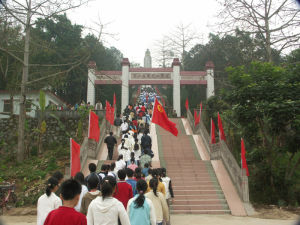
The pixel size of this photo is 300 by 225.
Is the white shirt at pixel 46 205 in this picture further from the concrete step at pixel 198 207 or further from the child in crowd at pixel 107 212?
the concrete step at pixel 198 207

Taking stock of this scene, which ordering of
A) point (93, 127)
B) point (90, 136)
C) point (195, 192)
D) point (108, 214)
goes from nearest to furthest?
point (108, 214) < point (195, 192) < point (90, 136) < point (93, 127)

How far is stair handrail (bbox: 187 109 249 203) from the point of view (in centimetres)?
919

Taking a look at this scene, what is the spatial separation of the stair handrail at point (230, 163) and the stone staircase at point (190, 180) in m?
0.56

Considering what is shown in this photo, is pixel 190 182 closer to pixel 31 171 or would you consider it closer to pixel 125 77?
pixel 31 171

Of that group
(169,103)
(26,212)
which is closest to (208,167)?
(26,212)

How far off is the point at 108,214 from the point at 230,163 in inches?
323

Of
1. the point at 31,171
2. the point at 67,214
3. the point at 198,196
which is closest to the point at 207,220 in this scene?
the point at 198,196

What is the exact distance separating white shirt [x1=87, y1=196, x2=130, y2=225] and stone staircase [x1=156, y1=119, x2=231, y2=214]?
5.70 m

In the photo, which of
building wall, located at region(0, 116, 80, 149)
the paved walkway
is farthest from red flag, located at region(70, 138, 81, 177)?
building wall, located at region(0, 116, 80, 149)

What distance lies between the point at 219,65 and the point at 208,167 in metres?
20.2

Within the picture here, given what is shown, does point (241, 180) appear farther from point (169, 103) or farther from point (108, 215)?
point (169, 103)

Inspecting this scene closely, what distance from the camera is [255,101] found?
9.59 m

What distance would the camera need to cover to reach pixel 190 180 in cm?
1069

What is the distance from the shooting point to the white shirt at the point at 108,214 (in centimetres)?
334
